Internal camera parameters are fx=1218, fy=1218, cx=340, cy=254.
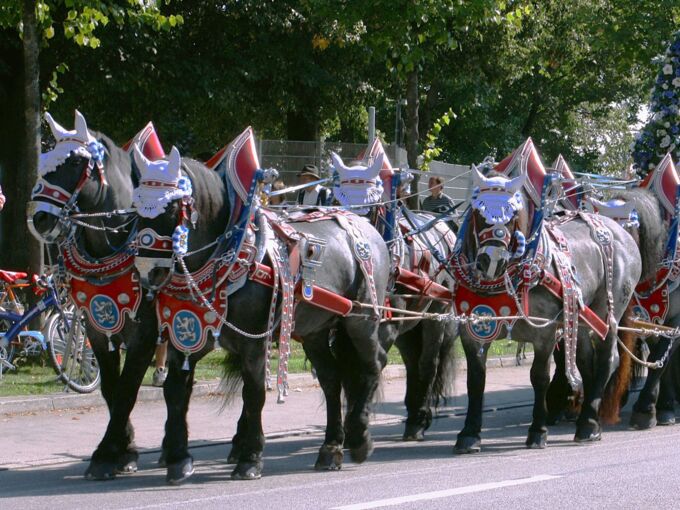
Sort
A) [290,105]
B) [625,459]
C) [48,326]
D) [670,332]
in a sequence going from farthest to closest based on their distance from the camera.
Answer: [290,105], [48,326], [670,332], [625,459]

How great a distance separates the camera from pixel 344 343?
9.70m

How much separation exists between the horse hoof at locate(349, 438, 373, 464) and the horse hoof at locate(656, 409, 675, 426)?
3.63m

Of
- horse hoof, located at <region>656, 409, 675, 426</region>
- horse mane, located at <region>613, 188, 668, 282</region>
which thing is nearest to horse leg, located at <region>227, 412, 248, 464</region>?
horse hoof, located at <region>656, 409, 675, 426</region>

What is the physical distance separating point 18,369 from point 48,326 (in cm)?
102

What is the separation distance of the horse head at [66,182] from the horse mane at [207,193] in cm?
61

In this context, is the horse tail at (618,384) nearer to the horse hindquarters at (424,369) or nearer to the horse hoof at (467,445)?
the horse hindquarters at (424,369)

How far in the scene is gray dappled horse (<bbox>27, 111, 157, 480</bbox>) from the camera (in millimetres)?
7926

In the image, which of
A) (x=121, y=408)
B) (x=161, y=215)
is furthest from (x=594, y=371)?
(x=161, y=215)

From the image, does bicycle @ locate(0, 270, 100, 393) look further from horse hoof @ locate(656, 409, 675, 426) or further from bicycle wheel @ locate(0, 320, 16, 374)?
horse hoof @ locate(656, 409, 675, 426)

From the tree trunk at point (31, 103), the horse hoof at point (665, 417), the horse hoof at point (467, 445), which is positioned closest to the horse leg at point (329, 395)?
the horse hoof at point (467, 445)

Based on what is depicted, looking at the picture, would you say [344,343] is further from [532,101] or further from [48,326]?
[532,101]

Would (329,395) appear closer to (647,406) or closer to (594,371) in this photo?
(594,371)

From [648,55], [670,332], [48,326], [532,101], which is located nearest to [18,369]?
[48,326]

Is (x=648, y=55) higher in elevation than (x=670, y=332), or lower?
higher
